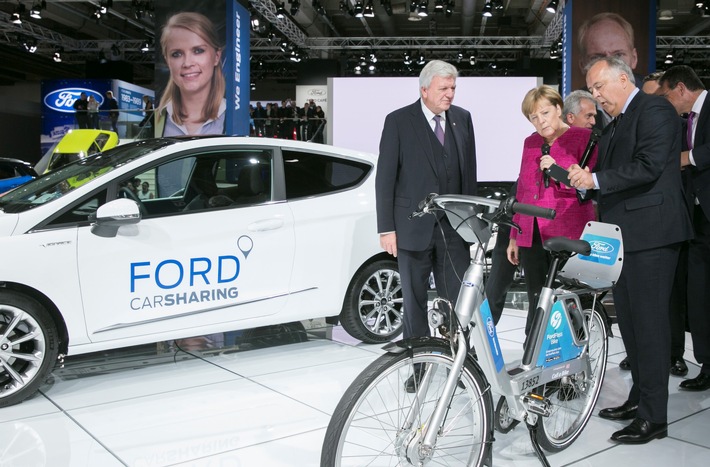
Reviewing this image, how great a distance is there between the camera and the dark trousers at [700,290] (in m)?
3.71

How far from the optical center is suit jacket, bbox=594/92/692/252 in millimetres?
2721

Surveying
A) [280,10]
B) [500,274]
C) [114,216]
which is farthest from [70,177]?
[280,10]

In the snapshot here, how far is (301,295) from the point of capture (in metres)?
4.14

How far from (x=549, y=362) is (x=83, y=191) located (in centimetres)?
242

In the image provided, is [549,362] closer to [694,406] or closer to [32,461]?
[694,406]

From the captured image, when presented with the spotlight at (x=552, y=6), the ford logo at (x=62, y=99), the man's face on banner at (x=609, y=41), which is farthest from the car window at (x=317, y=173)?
the ford logo at (x=62, y=99)

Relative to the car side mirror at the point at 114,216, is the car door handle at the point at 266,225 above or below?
below

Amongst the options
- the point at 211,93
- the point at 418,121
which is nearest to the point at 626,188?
the point at 418,121

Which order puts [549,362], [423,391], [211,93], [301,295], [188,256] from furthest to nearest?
[211,93]
[301,295]
[188,256]
[549,362]
[423,391]

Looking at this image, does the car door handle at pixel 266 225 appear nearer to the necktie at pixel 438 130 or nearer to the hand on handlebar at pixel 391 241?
the hand on handlebar at pixel 391 241

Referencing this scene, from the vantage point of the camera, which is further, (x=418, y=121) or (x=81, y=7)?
(x=81, y=7)

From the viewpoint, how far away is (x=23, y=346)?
3389 millimetres

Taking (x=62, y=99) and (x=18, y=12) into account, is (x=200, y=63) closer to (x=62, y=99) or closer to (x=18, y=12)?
(x=18, y=12)

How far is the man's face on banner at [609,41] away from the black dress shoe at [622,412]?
6865 mm
